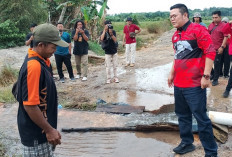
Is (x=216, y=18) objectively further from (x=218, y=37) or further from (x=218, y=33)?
(x=218, y=37)

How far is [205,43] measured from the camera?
9.91 ft

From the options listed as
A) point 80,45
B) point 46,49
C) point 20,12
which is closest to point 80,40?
point 80,45

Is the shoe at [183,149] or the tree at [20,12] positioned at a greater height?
the tree at [20,12]

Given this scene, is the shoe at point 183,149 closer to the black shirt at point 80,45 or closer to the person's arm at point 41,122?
the person's arm at point 41,122

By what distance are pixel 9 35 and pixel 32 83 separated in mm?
13266

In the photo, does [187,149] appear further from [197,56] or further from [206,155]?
[197,56]

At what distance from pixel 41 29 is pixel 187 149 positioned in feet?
8.43

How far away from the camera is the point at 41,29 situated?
2070 millimetres

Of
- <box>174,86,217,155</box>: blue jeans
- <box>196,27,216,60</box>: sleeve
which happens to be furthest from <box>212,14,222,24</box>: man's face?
<box>174,86,217,155</box>: blue jeans

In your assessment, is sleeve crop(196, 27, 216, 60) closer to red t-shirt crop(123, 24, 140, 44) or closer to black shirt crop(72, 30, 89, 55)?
black shirt crop(72, 30, 89, 55)

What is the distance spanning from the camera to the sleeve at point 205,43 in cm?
297

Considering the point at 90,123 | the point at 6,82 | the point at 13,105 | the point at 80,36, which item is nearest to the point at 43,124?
the point at 90,123

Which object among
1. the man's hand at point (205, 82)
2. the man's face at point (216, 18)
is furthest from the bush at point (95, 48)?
the man's hand at point (205, 82)

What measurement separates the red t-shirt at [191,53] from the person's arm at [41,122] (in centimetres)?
179
